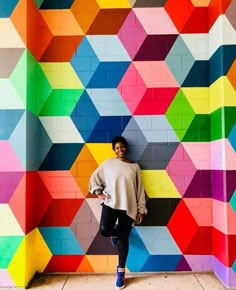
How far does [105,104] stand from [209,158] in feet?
3.69

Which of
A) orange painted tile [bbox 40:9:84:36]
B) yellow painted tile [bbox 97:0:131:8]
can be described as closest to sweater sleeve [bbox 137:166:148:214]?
orange painted tile [bbox 40:9:84:36]

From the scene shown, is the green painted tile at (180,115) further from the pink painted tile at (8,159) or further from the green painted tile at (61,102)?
the pink painted tile at (8,159)

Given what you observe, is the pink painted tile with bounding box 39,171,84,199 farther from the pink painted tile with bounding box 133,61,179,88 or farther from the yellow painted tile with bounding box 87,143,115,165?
the pink painted tile with bounding box 133,61,179,88

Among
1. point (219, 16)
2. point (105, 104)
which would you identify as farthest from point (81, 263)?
point (219, 16)

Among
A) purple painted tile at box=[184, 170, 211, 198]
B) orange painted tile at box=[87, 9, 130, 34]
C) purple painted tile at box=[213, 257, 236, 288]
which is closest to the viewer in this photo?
purple painted tile at box=[213, 257, 236, 288]

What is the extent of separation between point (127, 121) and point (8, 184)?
121 cm

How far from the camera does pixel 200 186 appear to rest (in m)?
2.60

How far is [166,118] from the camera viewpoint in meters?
2.64

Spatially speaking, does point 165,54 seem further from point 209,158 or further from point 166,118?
point 209,158

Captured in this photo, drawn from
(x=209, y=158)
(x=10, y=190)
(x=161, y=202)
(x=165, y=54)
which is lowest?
(x=10, y=190)

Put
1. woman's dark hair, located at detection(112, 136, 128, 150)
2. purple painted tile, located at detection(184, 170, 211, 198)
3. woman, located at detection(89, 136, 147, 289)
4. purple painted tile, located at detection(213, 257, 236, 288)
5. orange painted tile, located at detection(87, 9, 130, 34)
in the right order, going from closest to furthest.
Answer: purple painted tile, located at detection(213, 257, 236, 288), woman, located at detection(89, 136, 147, 289), woman's dark hair, located at detection(112, 136, 128, 150), purple painted tile, located at detection(184, 170, 211, 198), orange painted tile, located at detection(87, 9, 130, 34)

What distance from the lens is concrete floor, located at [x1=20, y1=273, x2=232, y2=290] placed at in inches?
90.7

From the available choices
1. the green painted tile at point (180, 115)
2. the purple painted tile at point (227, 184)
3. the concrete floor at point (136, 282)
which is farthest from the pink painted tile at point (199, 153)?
the concrete floor at point (136, 282)

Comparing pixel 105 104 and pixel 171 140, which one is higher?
pixel 105 104
